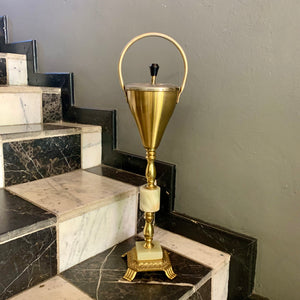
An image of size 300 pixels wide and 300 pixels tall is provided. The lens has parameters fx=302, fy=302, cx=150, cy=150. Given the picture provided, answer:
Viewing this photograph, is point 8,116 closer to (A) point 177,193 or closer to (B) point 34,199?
(B) point 34,199

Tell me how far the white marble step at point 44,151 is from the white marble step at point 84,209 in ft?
0.14

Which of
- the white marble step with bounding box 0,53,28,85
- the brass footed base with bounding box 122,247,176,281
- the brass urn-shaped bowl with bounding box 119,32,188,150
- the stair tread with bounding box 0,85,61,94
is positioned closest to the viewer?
the brass urn-shaped bowl with bounding box 119,32,188,150

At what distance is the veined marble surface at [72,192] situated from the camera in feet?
3.09

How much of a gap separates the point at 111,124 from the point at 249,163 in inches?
25.2

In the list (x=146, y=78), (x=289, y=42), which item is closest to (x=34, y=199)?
(x=146, y=78)

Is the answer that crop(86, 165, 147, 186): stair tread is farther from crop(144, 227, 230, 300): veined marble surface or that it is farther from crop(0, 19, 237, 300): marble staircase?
crop(144, 227, 230, 300): veined marble surface

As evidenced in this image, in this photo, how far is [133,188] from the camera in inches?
44.4

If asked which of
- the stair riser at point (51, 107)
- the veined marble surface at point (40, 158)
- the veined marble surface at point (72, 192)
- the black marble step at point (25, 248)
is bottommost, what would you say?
the black marble step at point (25, 248)

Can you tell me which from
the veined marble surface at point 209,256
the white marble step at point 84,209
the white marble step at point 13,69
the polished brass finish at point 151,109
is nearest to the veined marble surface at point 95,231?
the white marble step at point 84,209

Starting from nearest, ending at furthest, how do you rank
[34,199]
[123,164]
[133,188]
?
1. [34,199]
2. [133,188]
3. [123,164]

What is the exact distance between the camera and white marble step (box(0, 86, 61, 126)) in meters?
1.34

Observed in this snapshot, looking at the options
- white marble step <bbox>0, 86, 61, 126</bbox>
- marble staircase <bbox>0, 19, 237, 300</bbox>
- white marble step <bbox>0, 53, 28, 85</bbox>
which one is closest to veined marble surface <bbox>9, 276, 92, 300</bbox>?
marble staircase <bbox>0, 19, 237, 300</bbox>

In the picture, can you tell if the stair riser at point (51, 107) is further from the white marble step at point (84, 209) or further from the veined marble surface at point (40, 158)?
the white marble step at point (84, 209)

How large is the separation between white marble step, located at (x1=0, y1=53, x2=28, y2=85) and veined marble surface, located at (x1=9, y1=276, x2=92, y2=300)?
3.93 ft
